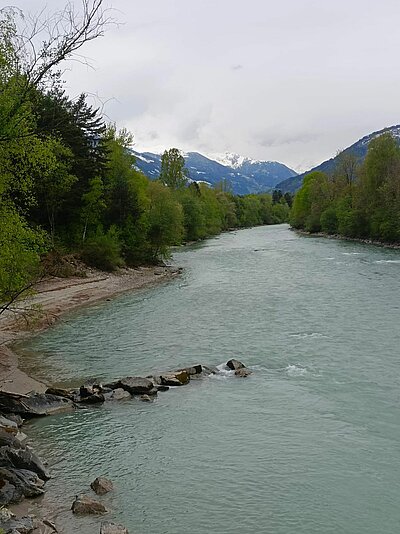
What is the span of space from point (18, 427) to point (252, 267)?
36.2 m

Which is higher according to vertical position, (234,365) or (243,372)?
(234,365)

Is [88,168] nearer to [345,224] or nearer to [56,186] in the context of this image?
[56,186]

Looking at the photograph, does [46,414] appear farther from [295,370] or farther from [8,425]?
[295,370]

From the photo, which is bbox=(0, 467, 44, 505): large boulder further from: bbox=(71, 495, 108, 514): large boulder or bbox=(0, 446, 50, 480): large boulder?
bbox=(71, 495, 108, 514): large boulder

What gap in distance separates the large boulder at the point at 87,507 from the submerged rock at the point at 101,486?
597mm

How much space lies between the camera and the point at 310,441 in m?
13.9

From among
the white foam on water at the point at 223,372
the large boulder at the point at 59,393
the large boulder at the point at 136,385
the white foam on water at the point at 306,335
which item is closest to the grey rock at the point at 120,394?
the large boulder at the point at 136,385

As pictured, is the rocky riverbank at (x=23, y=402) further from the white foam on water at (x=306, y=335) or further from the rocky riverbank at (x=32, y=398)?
the white foam on water at (x=306, y=335)

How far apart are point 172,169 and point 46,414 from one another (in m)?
84.1

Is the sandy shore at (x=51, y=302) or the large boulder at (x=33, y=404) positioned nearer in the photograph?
the large boulder at (x=33, y=404)

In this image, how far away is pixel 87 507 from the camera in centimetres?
1070

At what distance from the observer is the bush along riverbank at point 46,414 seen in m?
10.6

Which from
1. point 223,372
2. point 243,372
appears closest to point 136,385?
point 223,372

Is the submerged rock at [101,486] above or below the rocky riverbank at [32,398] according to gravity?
below
